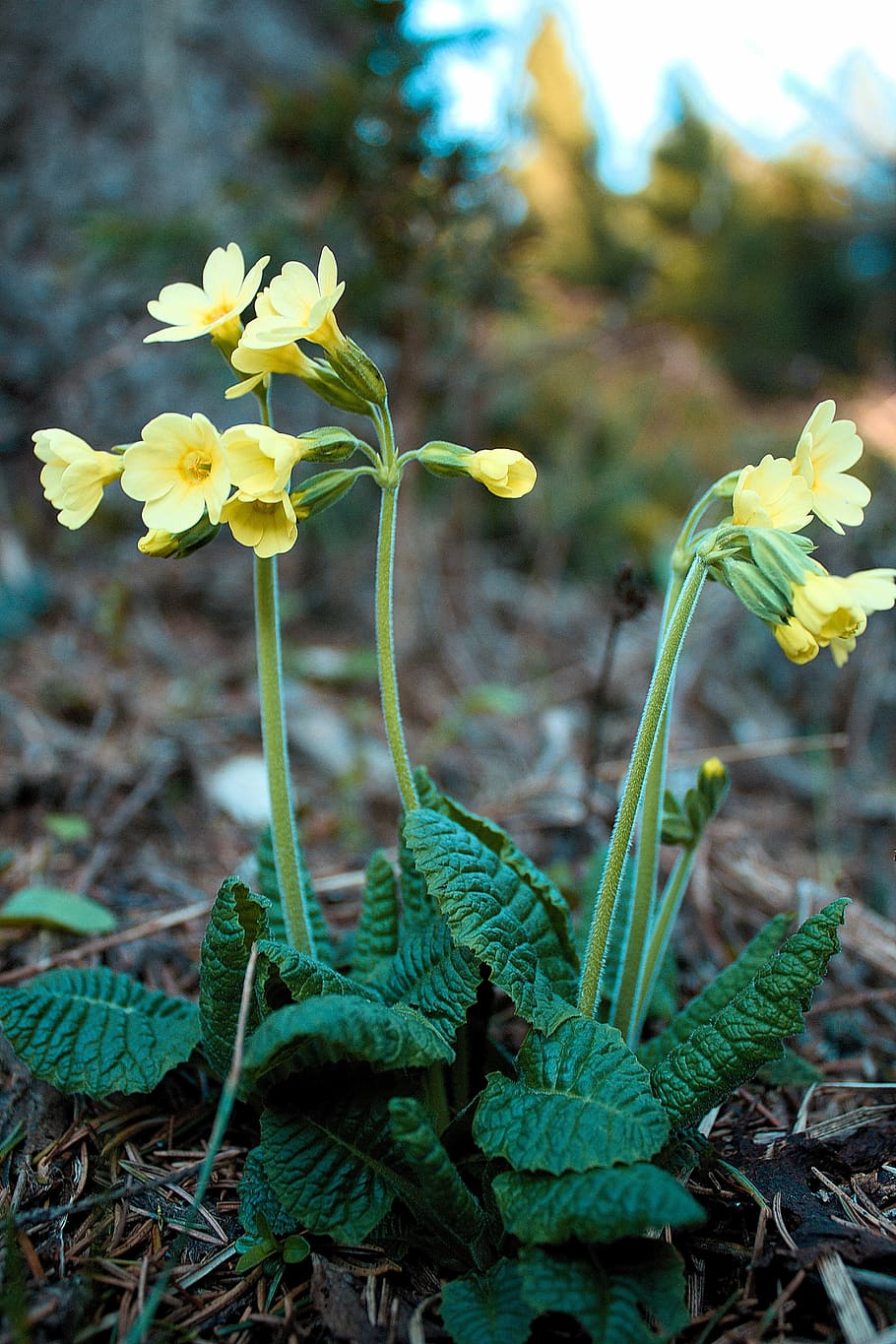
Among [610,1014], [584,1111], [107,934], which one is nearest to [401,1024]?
[584,1111]

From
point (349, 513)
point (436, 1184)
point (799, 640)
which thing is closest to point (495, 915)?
point (436, 1184)

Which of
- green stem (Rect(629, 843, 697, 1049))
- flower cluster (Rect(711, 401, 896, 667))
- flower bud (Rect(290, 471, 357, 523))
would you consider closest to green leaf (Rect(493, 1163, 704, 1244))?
green stem (Rect(629, 843, 697, 1049))

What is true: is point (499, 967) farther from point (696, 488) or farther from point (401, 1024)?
point (696, 488)

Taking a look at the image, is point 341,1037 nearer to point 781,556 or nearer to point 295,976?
point 295,976

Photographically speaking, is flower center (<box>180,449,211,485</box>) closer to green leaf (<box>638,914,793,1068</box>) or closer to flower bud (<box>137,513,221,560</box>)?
flower bud (<box>137,513,221,560</box>)

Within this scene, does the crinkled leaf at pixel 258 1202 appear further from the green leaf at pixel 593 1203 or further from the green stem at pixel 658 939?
the green stem at pixel 658 939
